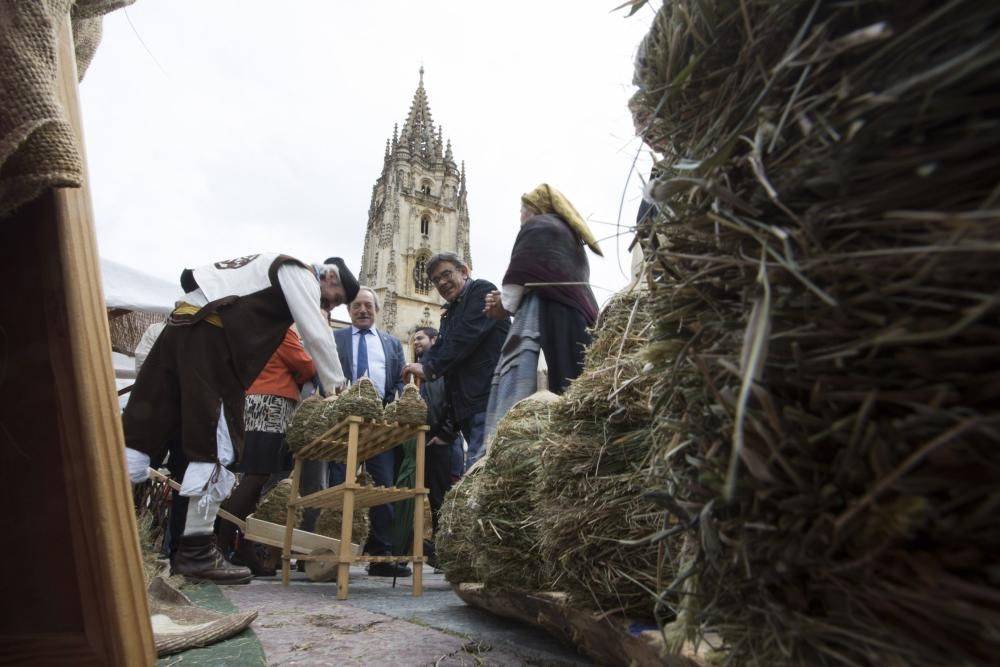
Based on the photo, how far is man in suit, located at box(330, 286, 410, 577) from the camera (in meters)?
6.69

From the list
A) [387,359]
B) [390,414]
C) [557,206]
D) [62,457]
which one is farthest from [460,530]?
[387,359]

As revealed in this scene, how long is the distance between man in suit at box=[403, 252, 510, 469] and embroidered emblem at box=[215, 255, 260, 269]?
1541 mm

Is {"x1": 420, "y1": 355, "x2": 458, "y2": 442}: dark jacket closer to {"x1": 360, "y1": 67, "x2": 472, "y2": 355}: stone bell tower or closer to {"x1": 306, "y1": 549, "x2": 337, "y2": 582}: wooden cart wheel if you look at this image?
{"x1": 306, "y1": 549, "x2": 337, "y2": 582}: wooden cart wheel

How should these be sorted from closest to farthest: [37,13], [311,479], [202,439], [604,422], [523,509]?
[37,13]
[604,422]
[523,509]
[202,439]
[311,479]

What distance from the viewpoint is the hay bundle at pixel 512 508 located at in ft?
9.14

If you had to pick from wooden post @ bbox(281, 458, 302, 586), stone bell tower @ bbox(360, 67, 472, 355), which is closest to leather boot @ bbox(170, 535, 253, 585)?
wooden post @ bbox(281, 458, 302, 586)

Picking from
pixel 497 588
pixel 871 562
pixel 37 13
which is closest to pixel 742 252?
pixel 871 562

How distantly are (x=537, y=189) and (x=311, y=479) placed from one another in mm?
3641

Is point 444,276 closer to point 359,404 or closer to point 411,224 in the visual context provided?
point 359,404

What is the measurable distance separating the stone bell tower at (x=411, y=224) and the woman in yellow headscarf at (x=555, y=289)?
4662 centimetres

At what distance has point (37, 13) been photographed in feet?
3.95

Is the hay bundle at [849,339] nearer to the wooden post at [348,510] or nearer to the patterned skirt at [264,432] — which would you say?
the wooden post at [348,510]

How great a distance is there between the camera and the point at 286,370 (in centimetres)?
607

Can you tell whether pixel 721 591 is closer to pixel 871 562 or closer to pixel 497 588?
pixel 871 562
